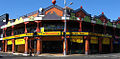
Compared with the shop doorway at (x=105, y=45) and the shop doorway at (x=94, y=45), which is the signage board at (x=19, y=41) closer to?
the shop doorway at (x=94, y=45)

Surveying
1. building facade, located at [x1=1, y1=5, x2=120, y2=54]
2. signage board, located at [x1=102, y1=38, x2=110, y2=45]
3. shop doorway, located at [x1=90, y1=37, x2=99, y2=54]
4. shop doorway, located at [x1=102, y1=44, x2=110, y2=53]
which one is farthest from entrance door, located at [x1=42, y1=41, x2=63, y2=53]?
shop doorway, located at [x1=102, y1=44, x2=110, y2=53]

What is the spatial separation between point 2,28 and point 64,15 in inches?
971

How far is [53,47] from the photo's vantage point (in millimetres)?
36969

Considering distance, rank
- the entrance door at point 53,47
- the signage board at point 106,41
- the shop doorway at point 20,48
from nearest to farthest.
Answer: the entrance door at point 53,47, the signage board at point 106,41, the shop doorway at point 20,48

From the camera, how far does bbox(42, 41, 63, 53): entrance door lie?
3684 cm

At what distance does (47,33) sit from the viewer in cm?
3391

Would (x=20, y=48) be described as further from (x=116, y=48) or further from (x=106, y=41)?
(x=116, y=48)

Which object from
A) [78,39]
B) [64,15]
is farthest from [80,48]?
[64,15]

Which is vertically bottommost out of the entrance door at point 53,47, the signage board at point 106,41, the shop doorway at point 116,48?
the shop doorway at point 116,48

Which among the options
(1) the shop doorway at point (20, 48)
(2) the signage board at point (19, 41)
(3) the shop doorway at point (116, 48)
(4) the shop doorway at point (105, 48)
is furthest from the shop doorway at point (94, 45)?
(1) the shop doorway at point (20, 48)

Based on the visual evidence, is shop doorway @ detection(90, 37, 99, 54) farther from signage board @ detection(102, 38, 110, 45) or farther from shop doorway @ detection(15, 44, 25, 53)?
shop doorway @ detection(15, 44, 25, 53)

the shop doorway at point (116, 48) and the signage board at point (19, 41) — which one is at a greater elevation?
the signage board at point (19, 41)

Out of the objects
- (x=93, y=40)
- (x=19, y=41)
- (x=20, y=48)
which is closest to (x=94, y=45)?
(x=93, y=40)

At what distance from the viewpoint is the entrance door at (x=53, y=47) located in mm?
36844
